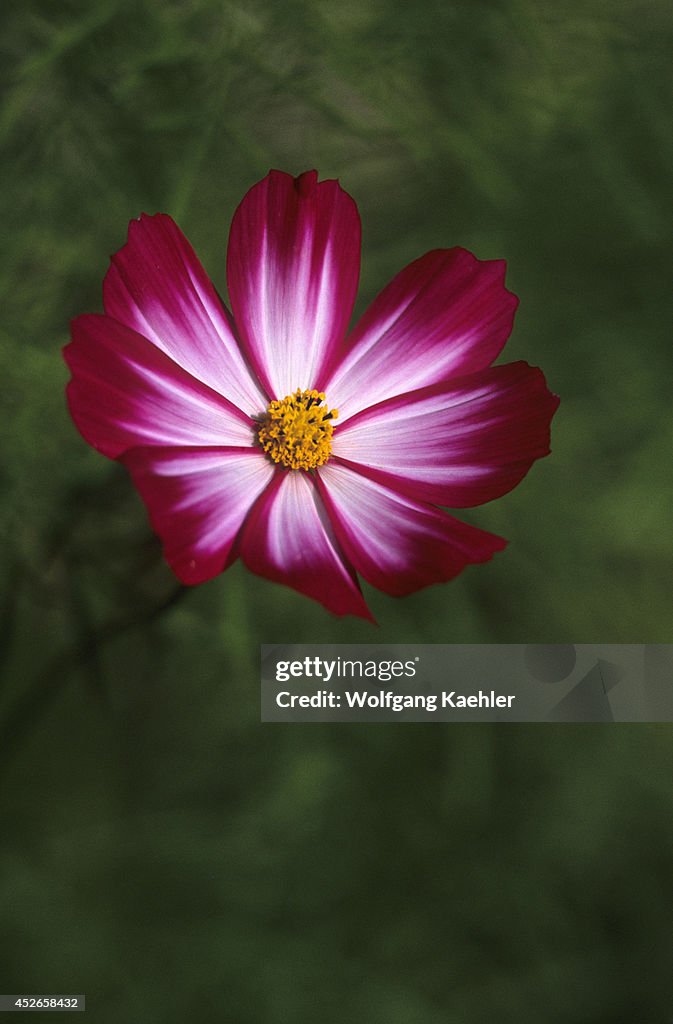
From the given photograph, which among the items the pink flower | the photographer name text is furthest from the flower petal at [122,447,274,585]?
the photographer name text

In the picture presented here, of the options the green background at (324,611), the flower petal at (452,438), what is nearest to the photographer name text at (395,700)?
the green background at (324,611)

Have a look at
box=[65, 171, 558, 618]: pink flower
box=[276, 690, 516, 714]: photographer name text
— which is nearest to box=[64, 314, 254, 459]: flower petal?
box=[65, 171, 558, 618]: pink flower

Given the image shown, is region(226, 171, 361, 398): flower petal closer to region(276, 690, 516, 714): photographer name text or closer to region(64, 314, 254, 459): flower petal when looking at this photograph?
region(64, 314, 254, 459): flower petal

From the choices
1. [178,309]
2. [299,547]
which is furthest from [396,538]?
[178,309]

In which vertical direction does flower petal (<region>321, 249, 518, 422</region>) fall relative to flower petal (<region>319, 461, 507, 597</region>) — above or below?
above

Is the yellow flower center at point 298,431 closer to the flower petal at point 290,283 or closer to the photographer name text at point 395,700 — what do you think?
the flower petal at point 290,283

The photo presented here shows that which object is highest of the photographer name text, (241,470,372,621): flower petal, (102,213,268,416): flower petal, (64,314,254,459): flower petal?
(102,213,268,416): flower petal

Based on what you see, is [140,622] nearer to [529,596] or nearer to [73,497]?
[73,497]
